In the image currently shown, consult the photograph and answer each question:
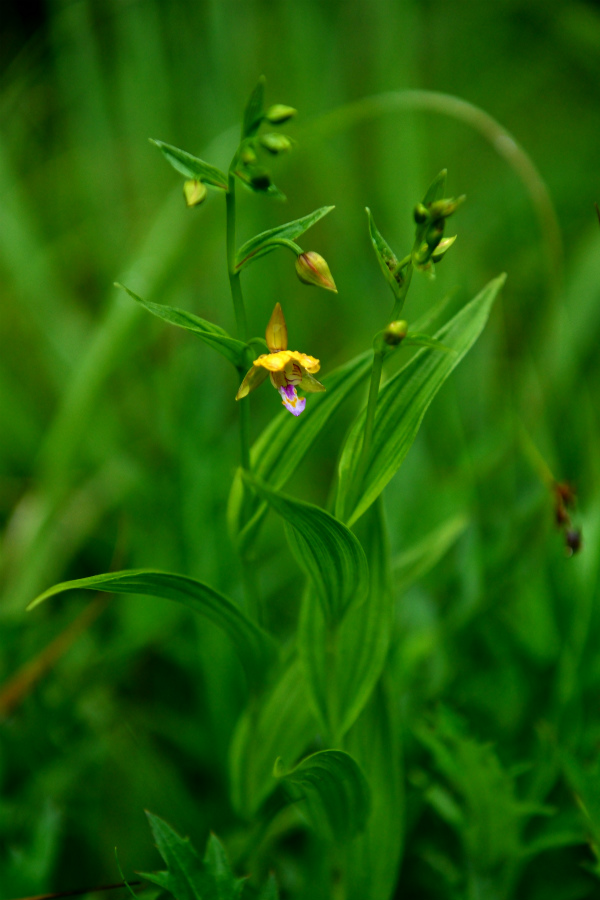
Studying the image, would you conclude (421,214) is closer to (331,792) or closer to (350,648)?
(350,648)

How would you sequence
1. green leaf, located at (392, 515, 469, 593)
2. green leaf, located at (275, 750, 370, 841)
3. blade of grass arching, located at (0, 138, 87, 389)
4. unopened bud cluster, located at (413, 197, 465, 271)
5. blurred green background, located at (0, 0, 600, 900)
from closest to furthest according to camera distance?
unopened bud cluster, located at (413, 197, 465, 271) → green leaf, located at (275, 750, 370, 841) → green leaf, located at (392, 515, 469, 593) → blurred green background, located at (0, 0, 600, 900) → blade of grass arching, located at (0, 138, 87, 389)

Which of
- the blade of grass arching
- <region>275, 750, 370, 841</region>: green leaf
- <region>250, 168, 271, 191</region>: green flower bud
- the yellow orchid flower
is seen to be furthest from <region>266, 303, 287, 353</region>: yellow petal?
the blade of grass arching

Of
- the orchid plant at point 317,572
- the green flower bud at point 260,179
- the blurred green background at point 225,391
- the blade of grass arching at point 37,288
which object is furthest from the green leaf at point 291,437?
the blade of grass arching at point 37,288

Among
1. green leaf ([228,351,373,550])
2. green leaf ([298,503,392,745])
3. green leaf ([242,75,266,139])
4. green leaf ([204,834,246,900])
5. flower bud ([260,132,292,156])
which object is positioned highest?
green leaf ([242,75,266,139])

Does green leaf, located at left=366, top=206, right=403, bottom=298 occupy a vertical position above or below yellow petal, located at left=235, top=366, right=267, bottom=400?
above

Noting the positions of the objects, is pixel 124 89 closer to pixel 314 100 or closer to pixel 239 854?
pixel 314 100

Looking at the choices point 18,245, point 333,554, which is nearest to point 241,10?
point 18,245

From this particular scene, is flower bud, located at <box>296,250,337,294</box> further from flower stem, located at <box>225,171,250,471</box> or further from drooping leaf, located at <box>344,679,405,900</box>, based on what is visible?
drooping leaf, located at <box>344,679,405,900</box>
